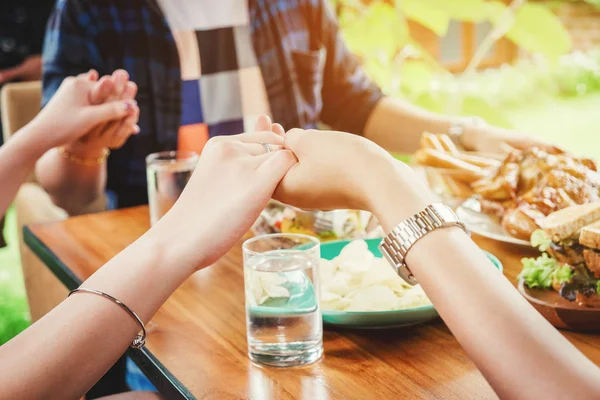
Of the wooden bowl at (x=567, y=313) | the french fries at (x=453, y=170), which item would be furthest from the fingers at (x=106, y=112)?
the wooden bowl at (x=567, y=313)

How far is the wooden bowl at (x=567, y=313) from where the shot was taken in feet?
3.43

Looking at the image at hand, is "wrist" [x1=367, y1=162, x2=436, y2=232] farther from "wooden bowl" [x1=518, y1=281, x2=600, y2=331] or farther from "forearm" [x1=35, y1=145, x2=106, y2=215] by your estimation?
"forearm" [x1=35, y1=145, x2=106, y2=215]

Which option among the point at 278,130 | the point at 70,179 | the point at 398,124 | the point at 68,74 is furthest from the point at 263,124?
the point at 398,124

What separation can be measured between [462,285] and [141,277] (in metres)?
0.39

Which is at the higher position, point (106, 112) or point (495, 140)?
point (106, 112)

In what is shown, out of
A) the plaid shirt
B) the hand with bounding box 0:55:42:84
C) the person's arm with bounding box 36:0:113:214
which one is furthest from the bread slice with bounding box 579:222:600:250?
the hand with bounding box 0:55:42:84

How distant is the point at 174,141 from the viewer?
2299 mm

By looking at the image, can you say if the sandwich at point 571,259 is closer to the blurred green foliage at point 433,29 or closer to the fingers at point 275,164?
the fingers at point 275,164

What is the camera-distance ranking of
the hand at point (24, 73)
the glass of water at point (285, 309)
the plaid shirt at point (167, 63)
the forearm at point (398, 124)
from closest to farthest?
the glass of water at point (285, 309), the plaid shirt at point (167, 63), the forearm at point (398, 124), the hand at point (24, 73)

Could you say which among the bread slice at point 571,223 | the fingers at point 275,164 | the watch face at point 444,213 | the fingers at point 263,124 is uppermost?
the fingers at point 263,124

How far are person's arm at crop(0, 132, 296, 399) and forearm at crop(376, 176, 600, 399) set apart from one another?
0.77 ft

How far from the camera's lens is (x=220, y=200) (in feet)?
3.12

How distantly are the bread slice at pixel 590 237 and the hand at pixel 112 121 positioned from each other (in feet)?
3.29

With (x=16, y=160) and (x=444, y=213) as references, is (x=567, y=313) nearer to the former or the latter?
(x=444, y=213)
